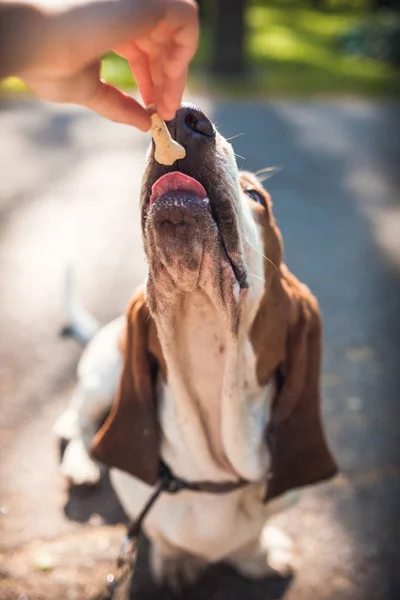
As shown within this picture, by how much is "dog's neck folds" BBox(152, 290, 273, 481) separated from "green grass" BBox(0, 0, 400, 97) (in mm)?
6520

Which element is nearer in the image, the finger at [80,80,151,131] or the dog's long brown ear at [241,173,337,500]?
the finger at [80,80,151,131]

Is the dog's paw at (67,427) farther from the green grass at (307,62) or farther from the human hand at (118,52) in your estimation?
the green grass at (307,62)

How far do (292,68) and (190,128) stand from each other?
8.83 m

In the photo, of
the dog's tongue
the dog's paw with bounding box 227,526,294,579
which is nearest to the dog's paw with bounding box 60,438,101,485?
the dog's paw with bounding box 227,526,294,579

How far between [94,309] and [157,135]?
2.65 meters

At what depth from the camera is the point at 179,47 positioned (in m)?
A: 1.44

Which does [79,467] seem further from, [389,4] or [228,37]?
[389,4]

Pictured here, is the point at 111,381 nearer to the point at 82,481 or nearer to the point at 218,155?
the point at 82,481

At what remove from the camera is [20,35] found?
115 cm

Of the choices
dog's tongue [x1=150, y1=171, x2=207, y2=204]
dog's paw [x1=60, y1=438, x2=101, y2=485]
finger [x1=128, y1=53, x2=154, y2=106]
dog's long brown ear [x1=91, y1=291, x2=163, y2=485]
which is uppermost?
finger [x1=128, y1=53, x2=154, y2=106]

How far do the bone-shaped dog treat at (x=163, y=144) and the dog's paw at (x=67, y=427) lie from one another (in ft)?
5.47

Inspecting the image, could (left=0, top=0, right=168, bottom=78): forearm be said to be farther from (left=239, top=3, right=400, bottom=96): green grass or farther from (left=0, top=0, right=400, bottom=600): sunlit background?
(left=239, top=3, right=400, bottom=96): green grass

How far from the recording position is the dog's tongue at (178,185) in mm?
1532

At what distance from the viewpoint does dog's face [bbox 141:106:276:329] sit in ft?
5.04
